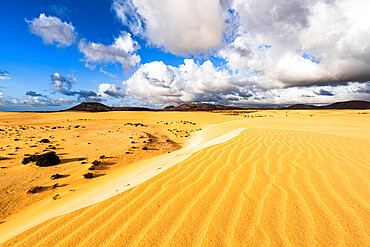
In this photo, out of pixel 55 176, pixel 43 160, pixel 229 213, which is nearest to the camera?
pixel 229 213

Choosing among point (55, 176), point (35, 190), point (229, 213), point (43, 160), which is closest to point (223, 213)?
point (229, 213)

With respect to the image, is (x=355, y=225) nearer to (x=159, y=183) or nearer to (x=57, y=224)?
(x=159, y=183)

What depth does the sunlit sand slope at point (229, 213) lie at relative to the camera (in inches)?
81.8

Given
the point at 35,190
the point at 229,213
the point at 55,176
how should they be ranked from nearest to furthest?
1. the point at 229,213
2. the point at 35,190
3. the point at 55,176

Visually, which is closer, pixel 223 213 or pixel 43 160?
pixel 223 213

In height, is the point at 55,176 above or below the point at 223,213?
below

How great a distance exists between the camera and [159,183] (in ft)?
11.9

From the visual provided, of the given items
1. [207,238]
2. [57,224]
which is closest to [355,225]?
[207,238]

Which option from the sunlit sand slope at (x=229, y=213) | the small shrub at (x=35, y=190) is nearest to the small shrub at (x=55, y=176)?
the small shrub at (x=35, y=190)

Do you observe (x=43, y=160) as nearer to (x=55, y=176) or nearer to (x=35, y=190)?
(x=55, y=176)

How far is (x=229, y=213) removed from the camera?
254cm

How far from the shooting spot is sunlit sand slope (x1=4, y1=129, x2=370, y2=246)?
2078 mm

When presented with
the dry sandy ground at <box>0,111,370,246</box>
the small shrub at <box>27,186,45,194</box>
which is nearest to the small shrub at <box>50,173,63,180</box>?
the small shrub at <box>27,186,45,194</box>

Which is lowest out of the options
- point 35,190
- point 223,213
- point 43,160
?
point 35,190
